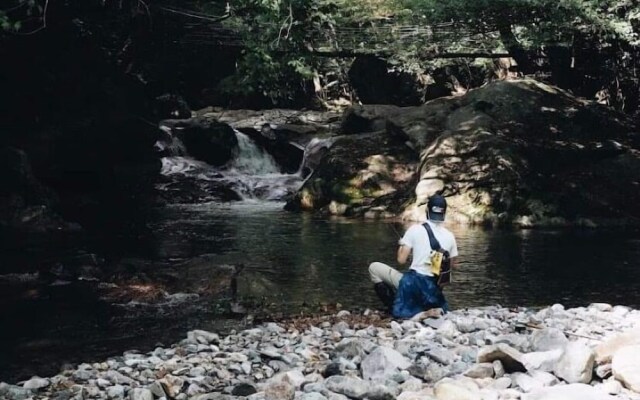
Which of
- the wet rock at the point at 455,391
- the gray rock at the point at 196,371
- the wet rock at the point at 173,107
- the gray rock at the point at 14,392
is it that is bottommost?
the gray rock at the point at 14,392

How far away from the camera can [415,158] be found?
2112 cm

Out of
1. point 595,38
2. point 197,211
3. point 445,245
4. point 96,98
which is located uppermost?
point 595,38

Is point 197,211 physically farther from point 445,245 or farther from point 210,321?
point 445,245

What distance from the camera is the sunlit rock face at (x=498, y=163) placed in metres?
17.9

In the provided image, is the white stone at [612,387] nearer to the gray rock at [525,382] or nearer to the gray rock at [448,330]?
the gray rock at [525,382]

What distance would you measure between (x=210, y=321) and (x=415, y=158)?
13.9 meters

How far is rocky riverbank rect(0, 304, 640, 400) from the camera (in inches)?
189

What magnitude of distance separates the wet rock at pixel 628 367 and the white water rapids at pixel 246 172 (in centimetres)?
1885

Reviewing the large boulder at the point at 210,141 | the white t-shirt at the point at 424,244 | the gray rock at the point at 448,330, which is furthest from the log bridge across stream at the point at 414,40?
the gray rock at the point at 448,330

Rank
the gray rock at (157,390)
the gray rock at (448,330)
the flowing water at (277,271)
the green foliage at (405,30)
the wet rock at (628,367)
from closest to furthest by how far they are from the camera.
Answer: the wet rock at (628,367), the gray rock at (157,390), the gray rock at (448,330), the flowing water at (277,271), the green foliage at (405,30)

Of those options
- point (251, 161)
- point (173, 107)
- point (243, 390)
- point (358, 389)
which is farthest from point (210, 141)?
point (358, 389)

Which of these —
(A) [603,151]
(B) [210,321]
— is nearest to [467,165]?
(A) [603,151]

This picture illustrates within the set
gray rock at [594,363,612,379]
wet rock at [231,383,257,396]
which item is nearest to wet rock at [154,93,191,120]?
wet rock at [231,383,257,396]

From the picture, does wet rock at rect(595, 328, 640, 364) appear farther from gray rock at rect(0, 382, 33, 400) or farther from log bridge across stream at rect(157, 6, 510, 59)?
log bridge across stream at rect(157, 6, 510, 59)
